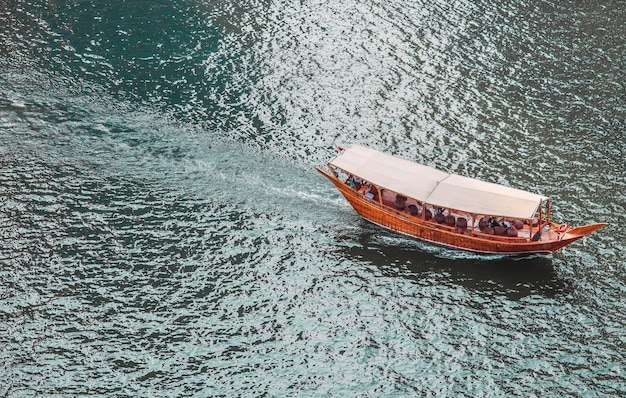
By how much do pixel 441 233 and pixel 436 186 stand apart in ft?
10.8

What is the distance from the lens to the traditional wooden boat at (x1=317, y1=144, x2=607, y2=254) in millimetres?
48812

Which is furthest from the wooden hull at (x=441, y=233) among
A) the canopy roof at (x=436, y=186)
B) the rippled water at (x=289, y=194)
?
the canopy roof at (x=436, y=186)

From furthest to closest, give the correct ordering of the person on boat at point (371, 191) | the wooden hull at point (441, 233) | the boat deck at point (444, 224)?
the person on boat at point (371, 191), the boat deck at point (444, 224), the wooden hull at point (441, 233)

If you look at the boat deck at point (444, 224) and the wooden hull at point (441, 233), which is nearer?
the wooden hull at point (441, 233)

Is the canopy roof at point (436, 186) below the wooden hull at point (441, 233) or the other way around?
the other way around

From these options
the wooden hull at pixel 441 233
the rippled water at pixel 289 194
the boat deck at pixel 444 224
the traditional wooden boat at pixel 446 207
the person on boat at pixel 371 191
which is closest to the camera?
the rippled water at pixel 289 194

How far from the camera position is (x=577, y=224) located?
5231 centimetres

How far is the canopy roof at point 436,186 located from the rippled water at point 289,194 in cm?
345

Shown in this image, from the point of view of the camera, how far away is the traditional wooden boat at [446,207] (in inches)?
1922

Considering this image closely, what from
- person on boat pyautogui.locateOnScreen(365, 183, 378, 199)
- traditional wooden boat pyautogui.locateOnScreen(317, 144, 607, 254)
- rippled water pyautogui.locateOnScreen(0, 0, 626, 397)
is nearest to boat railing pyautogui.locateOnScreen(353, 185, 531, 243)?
traditional wooden boat pyautogui.locateOnScreen(317, 144, 607, 254)

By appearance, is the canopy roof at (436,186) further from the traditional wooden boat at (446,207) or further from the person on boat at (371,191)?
the person on boat at (371,191)

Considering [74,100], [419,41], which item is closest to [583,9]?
[419,41]

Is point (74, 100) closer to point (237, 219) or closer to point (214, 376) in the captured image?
point (237, 219)

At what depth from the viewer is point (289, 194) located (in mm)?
56156
